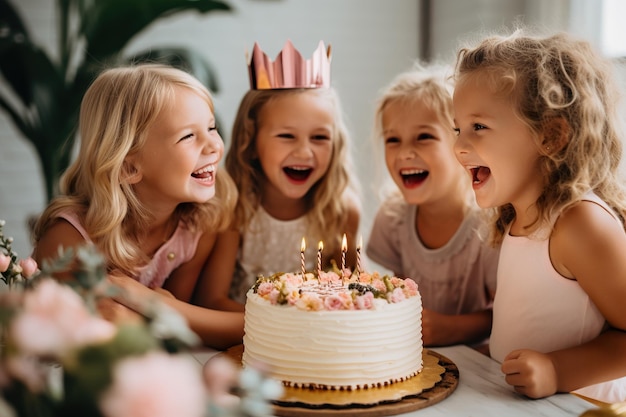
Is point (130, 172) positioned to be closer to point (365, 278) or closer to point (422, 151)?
point (365, 278)

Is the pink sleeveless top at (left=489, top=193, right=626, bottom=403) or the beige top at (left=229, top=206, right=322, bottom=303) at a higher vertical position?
the pink sleeveless top at (left=489, top=193, right=626, bottom=403)

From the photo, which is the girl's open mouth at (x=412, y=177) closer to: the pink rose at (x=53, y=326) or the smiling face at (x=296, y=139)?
the smiling face at (x=296, y=139)

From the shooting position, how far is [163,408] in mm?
568

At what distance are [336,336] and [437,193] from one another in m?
0.98

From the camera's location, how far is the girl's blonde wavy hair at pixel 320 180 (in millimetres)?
2266

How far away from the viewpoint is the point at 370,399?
4.06 ft

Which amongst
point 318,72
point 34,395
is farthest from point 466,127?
point 34,395

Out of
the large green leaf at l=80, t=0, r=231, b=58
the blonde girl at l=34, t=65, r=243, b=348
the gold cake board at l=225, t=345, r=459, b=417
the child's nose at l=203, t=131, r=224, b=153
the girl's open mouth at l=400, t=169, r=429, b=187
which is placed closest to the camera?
the gold cake board at l=225, t=345, r=459, b=417

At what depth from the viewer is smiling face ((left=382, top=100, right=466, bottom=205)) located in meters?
2.12

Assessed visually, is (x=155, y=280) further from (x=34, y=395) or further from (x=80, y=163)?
(x=34, y=395)

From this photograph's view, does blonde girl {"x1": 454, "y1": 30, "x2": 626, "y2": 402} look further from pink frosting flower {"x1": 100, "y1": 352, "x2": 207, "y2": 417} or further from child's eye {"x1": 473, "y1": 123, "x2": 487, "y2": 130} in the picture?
pink frosting flower {"x1": 100, "y1": 352, "x2": 207, "y2": 417}

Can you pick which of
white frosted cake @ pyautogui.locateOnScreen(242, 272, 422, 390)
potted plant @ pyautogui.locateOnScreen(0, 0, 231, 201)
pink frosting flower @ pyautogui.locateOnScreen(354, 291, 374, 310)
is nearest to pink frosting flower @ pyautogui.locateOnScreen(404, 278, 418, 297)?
white frosted cake @ pyautogui.locateOnScreen(242, 272, 422, 390)

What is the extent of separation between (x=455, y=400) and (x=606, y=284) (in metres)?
0.39

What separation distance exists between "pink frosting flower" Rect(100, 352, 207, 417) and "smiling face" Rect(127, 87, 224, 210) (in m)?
1.27
